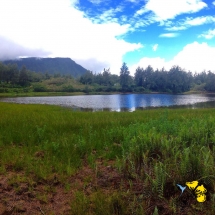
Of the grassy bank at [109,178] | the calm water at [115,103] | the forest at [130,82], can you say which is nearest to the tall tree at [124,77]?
the forest at [130,82]

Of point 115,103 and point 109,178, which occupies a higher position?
point 109,178

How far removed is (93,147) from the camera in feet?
21.0

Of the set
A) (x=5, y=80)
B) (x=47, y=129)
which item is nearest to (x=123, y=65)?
(x=5, y=80)

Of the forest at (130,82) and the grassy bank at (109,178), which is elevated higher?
the forest at (130,82)

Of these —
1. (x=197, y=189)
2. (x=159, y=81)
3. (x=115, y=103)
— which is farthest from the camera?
(x=159, y=81)

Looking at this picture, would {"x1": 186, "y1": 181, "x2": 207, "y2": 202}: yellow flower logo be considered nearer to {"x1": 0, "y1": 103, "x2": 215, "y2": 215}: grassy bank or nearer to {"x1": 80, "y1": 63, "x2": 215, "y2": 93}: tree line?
{"x1": 0, "y1": 103, "x2": 215, "y2": 215}: grassy bank

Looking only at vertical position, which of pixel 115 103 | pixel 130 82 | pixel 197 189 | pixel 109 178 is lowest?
pixel 115 103

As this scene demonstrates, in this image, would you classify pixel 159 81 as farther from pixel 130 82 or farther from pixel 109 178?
pixel 109 178

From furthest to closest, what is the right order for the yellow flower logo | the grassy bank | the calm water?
the calm water
the grassy bank
the yellow flower logo

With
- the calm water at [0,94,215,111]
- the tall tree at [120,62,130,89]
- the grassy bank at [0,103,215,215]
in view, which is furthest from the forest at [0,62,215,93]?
the grassy bank at [0,103,215,215]


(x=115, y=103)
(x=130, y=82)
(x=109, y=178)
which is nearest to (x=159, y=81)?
(x=130, y=82)

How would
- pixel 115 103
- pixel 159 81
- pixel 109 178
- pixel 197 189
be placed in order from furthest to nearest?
pixel 159 81 < pixel 115 103 < pixel 109 178 < pixel 197 189

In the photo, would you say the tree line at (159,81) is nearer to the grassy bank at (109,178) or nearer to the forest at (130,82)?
the forest at (130,82)

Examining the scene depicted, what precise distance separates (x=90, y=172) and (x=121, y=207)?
170 centimetres
